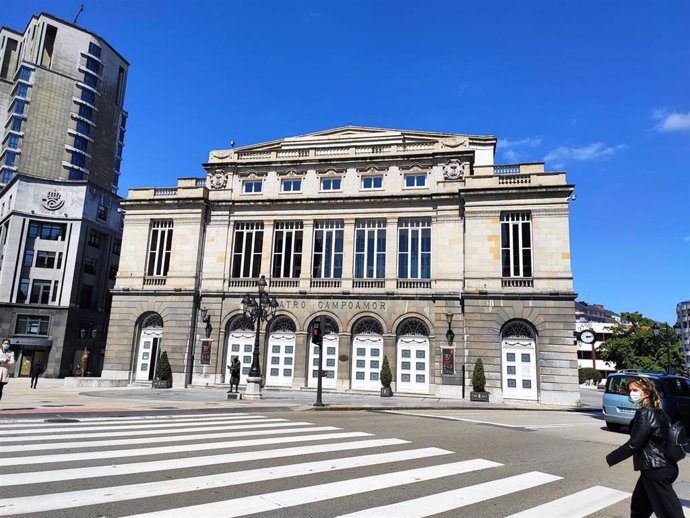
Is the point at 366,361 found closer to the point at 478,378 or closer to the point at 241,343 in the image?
the point at 478,378

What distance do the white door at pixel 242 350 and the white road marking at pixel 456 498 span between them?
24.7m

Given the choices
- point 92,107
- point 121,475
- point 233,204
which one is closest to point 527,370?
point 233,204

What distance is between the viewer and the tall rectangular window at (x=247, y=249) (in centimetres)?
3181

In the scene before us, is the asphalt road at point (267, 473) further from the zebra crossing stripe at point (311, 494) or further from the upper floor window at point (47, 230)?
the upper floor window at point (47, 230)

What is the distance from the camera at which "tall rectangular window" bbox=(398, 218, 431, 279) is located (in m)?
29.3

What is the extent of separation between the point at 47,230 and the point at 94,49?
39.3 meters

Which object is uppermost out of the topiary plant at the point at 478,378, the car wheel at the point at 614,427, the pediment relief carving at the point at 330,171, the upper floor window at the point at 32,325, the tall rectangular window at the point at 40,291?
the pediment relief carving at the point at 330,171

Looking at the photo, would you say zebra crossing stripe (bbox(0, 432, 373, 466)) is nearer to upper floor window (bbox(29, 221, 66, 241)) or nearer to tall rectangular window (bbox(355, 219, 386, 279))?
tall rectangular window (bbox(355, 219, 386, 279))

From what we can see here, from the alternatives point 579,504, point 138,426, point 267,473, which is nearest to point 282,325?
point 138,426

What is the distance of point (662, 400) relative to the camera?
14750 mm

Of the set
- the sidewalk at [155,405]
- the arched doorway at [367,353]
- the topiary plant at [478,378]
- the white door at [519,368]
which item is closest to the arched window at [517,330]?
the white door at [519,368]

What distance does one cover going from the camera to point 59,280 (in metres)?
48.1

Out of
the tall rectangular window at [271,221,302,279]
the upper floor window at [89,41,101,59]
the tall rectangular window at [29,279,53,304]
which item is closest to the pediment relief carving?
the tall rectangular window at [271,221,302,279]

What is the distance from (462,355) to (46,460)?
22918 mm
